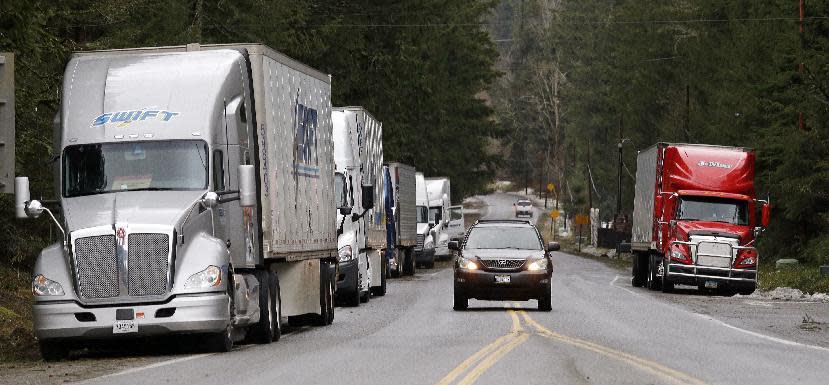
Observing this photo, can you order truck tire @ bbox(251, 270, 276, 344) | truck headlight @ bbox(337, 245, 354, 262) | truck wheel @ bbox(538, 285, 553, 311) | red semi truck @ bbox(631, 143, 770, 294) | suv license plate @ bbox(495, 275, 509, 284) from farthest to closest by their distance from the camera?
red semi truck @ bbox(631, 143, 770, 294), truck headlight @ bbox(337, 245, 354, 262), truck wheel @ bbox(538, 285, 553, 311), suv license plate @ bbox(495, 275, 509, 284), truck tire @ bbox(251, 270, 276, 344)

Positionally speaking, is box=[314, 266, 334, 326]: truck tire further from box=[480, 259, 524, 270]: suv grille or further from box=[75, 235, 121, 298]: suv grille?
box=[75, 235, 121, 298]: suv grille

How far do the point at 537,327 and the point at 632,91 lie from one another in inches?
3160

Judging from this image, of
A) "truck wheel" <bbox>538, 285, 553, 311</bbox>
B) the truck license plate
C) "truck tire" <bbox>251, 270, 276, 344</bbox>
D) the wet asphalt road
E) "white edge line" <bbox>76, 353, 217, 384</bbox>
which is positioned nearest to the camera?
the wet asphalt road

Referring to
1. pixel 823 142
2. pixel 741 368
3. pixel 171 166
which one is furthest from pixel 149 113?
pixel 823 142

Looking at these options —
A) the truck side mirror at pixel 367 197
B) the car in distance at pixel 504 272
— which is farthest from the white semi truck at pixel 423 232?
the car in distance at pixel 504 272

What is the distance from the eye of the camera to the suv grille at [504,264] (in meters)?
28.8

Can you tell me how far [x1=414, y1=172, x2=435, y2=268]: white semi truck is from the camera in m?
63.7

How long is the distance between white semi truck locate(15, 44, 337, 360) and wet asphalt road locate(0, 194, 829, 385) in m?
0.63

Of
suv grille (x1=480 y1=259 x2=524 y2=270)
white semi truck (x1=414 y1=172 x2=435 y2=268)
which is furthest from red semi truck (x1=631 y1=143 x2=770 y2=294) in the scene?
white semi truck (x1=414 y1=172 x2=435 y2=268)

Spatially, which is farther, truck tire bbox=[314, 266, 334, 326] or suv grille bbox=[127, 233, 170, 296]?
truck tire bbox=[314, 266, 334, 326]

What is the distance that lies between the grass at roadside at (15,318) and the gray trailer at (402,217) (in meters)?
14.1

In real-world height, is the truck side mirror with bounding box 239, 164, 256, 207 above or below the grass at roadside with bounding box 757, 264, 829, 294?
above

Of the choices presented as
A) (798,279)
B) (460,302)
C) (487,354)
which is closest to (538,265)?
(460,302)

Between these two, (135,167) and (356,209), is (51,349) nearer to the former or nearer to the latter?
(135,167)
